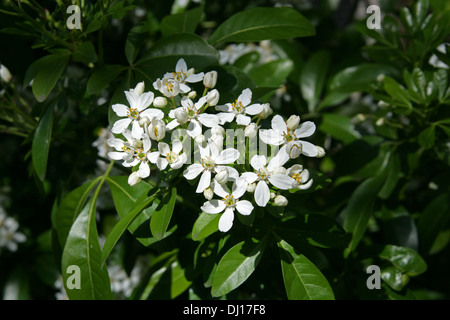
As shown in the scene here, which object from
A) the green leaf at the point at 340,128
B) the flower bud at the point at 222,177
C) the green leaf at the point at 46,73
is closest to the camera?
the flower bud at the point at 222,177

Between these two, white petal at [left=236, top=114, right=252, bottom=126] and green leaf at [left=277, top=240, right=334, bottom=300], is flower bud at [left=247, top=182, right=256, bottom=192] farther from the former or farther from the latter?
green leaf at [left=277, top=240, right=334, bottom=300]

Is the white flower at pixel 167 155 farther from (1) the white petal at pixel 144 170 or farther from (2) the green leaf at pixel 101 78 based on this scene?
(2) the green leaf at pixel 101 78

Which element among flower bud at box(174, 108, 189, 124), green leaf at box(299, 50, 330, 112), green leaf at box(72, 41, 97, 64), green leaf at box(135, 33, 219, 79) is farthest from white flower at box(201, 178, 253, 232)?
green leaf at box(299, 50, 330, 112)

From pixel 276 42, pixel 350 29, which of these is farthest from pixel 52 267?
pixel 350 29

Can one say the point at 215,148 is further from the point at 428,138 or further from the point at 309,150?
the point at 428,138

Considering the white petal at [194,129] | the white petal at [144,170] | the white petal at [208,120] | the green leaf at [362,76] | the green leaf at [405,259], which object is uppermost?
the white petal at [208,120]

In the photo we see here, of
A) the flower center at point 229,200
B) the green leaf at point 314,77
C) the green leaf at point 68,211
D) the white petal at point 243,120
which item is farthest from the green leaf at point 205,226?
the green leaf at point 314,77

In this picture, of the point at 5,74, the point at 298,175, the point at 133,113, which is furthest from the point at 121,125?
the point at 5,74
